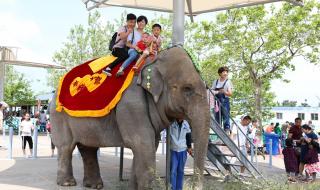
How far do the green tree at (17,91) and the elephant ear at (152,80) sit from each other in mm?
40478

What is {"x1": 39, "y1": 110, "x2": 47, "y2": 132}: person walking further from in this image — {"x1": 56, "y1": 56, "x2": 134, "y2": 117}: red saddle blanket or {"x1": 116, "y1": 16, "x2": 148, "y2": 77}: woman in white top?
{"x1": 116, "y1": 16, "x2": 148, "y2": 77}: woman in white top

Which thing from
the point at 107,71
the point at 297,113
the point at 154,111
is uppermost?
A: the point at 107,71

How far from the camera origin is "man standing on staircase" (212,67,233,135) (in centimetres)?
989

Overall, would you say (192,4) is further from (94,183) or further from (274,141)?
(274,141)

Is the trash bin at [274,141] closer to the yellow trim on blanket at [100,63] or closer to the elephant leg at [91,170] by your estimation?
the elephant leg at [91,170]

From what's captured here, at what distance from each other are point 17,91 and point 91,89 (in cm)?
4237

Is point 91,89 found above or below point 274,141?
above

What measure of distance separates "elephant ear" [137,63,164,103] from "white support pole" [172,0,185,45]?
173 cm

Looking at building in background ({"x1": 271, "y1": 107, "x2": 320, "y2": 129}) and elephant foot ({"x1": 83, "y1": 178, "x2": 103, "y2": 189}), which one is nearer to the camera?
elephant foot ({"x1": 83, "y1": 178, "x2": 103, "y2": 189})

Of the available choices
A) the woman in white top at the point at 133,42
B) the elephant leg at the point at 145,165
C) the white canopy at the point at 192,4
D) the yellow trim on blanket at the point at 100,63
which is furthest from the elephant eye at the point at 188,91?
the white canopy at the point at 192,4

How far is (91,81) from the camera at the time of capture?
8156mm

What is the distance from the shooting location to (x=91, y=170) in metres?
9.01

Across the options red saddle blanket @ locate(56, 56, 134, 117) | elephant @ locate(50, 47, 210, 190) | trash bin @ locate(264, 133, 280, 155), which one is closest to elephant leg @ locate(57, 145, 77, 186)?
red saddle blanket @ locate(56, 56, 134, 117)

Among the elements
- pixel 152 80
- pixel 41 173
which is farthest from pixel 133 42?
pixel 41 173
